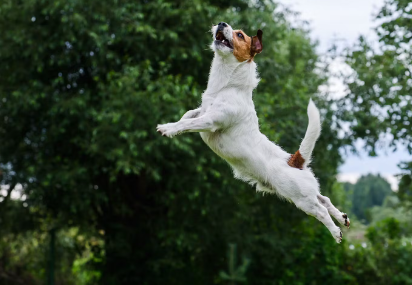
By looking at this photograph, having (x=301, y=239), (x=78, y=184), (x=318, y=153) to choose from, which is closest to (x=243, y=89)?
(x=78, y=184)

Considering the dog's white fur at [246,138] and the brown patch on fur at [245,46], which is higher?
the brown patch on fur at [245,46]

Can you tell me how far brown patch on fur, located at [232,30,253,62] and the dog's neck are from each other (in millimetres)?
45

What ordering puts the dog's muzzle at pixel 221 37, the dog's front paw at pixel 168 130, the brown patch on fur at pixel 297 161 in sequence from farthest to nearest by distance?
1. the brown patch on fur at pixel 297 161
2. the dog's muzzle at pixel 221 37
3. the dog's front paw at pixel 168 130

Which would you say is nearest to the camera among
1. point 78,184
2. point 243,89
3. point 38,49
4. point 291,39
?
point 243,89

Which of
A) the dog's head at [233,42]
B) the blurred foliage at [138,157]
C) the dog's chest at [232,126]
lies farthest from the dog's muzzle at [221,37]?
the blurred foliage at [138,157]

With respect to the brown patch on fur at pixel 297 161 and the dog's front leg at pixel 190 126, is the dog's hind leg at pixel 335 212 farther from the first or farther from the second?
the dog's front leg at pixel 190 126

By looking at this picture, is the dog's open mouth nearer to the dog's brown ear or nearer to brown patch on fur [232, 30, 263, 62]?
brown patch on fur [232, 30, 263, 62]

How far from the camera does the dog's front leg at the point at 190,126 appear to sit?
3.38 metres

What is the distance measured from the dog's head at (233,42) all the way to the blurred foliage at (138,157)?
16.6ft

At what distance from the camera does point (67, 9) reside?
9.19 m

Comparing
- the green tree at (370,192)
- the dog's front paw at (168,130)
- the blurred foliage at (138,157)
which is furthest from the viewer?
the green tree at (370,192)

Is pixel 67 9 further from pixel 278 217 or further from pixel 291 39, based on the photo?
pixel 291 39

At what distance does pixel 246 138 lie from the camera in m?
3.61

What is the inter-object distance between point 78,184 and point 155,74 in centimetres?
245
